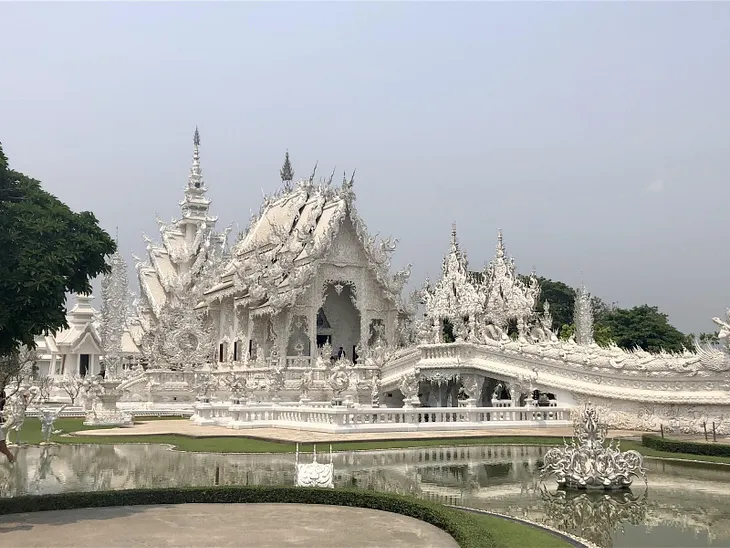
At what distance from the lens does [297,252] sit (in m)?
31.2

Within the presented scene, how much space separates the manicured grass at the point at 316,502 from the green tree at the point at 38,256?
5.84 feet

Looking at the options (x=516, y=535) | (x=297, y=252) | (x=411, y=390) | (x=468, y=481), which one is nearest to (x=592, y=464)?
(x=468, y=481)

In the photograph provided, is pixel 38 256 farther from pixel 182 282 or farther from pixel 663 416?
pixel 182 282

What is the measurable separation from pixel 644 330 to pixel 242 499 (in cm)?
3931

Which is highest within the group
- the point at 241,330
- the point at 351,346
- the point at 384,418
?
the point at 241,330

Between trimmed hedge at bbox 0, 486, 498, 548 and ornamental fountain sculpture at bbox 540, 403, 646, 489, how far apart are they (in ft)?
9.38

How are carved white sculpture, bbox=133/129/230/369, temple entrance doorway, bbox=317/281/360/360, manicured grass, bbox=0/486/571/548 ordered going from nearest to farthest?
manicured grass, bbox=0/486/571/548
temple entrance doorway, bbox=317/281/360/360
carved white sculpture, bbox=133/129/230/369

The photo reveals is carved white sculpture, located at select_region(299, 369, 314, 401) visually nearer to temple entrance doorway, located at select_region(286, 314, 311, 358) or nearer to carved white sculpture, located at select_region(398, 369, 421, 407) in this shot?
temple entrance doorway, located at select_region(286, 314, 311, 358)

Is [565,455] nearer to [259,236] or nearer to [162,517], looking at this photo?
[162,517]

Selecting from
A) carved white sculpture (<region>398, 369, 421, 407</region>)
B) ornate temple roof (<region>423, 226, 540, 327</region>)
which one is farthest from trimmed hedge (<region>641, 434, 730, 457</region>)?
ornate temple roof (<region>423, 226, 540, 327</region>)

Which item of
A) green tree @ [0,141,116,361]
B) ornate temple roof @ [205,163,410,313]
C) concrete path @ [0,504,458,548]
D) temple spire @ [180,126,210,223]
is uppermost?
temple spire @ [180,126,210,223]

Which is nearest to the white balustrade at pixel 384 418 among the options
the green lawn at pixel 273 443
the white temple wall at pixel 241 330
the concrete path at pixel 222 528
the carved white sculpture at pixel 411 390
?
the carved white sculpture at pixel 411 390

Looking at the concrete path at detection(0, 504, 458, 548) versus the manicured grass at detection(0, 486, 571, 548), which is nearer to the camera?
the concrete path at detection(0, 504, 458, 548)

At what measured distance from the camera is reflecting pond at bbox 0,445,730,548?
321 inches
